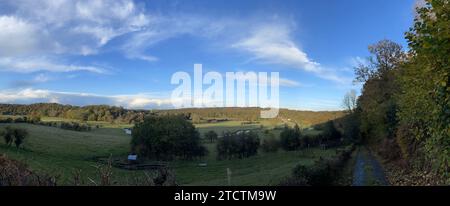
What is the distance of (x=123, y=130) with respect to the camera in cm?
7869

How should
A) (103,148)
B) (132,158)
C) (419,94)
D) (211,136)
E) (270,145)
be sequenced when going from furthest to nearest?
1. (211,136)
2. (270,145)
3. (103,148)
4. (132,158)
5. (419,94)

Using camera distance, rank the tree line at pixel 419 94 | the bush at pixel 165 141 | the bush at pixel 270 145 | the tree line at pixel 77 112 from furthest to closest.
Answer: the bush at pixel 270 145, the bush at pixel 165 141, the tree line at pixel 77 112, the tree line at pixel 419 94

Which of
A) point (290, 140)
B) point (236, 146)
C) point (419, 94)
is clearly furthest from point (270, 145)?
point (419, 94)

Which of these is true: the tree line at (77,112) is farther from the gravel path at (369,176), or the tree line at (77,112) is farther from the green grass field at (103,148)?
the gravel path at (369,176)

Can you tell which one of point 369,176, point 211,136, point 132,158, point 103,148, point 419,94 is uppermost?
point 419,94

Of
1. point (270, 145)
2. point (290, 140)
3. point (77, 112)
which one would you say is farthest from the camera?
point (290, 140)

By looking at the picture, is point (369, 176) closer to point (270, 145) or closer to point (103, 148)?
point (270, 145)

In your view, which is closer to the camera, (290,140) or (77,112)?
(77,112)

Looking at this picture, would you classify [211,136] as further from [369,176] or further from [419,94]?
[419,94]

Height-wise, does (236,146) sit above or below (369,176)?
below

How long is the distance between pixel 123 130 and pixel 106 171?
76048mm

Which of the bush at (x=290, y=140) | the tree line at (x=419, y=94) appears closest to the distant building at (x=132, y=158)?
the bush at (x=290, y=140)

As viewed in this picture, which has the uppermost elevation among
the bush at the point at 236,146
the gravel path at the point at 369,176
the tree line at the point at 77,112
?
the tree line at the point at 77,112
